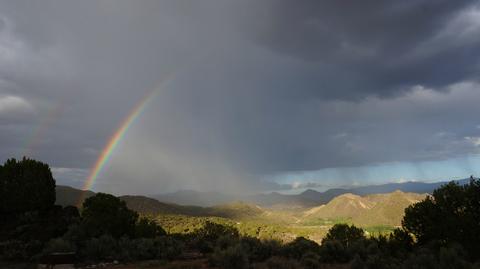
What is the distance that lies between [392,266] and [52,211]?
36.2 meters

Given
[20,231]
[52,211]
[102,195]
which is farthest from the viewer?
[52,211]

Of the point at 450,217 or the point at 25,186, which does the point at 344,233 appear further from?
the point at 25,186

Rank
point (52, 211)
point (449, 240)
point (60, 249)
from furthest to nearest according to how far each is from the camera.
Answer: point (52, 211) → point (449, 240) → point (60, 249)

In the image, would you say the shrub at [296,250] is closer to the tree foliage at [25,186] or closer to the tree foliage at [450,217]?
the tree foliage at [450,217]

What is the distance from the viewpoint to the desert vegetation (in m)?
22.3

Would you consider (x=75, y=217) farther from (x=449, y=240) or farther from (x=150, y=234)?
(x=449, y=240)

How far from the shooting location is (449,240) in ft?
98.2

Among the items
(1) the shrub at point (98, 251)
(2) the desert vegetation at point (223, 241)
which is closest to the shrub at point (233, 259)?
(2) the desert vegetation at point (223, 241)

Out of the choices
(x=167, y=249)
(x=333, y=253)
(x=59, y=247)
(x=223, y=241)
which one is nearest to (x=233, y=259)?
(x=223, y=241)

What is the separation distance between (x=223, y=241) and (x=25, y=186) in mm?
26580

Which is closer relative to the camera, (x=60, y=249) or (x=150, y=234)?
(x=60, y=249)

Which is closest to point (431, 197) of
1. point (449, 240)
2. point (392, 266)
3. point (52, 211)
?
point (449, 240)

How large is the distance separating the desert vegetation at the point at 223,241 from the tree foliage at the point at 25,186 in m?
0.10

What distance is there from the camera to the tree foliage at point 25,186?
1662 inches
